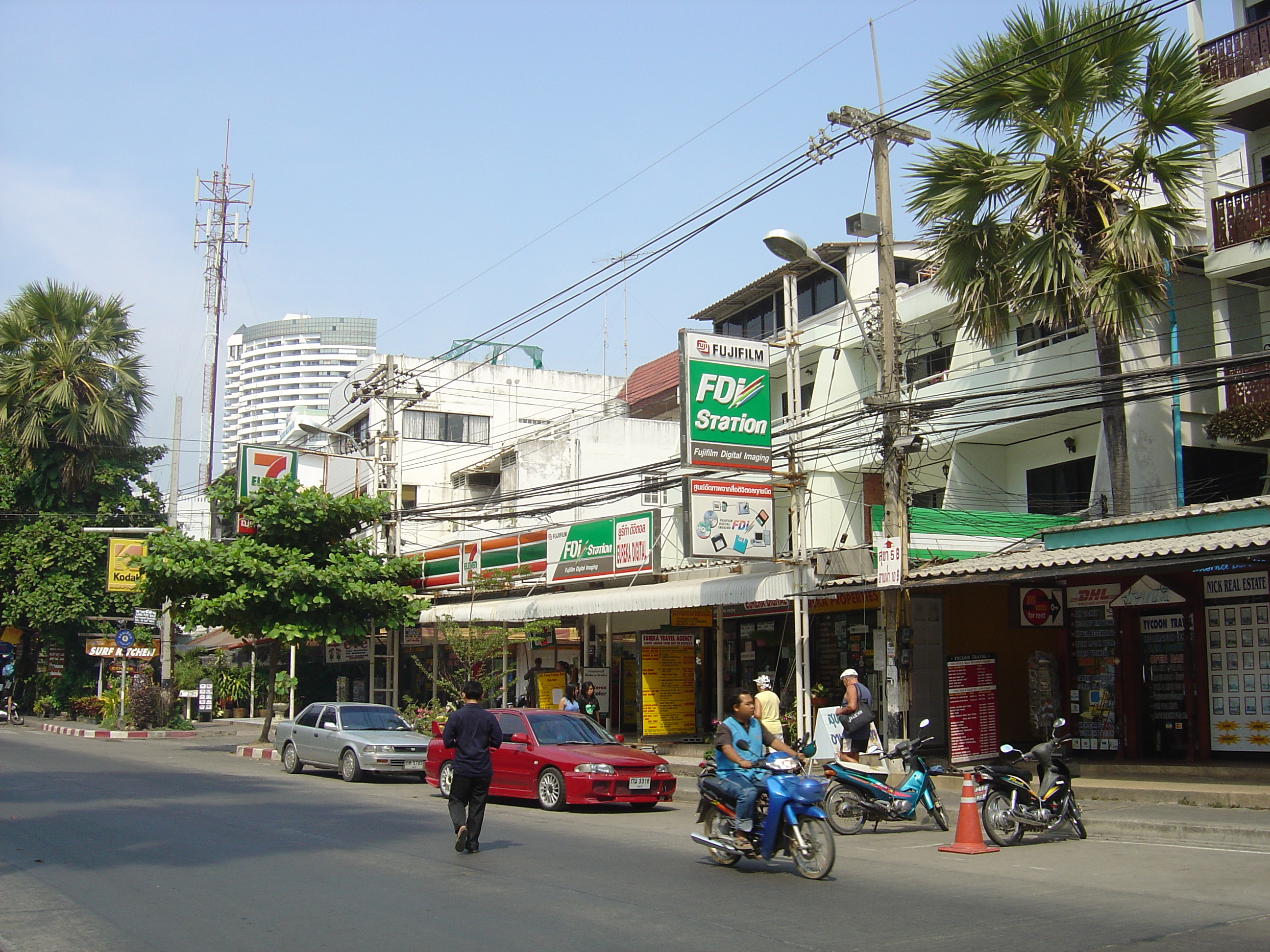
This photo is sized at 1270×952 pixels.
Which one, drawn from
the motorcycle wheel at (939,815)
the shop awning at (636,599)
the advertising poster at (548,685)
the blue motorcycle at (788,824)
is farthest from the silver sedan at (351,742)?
the blue motorcycle at (788,824)

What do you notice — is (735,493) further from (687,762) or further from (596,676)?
(596,676)

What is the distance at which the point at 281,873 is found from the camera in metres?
9.54

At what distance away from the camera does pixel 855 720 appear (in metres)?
13.8

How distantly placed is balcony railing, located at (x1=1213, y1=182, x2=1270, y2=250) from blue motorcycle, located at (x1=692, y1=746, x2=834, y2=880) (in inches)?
592

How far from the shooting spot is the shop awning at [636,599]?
2011cm

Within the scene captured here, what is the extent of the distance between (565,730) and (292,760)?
8.64 metres

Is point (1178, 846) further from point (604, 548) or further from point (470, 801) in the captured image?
point (604, 548)

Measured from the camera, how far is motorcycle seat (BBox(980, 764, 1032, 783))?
11.8 metres

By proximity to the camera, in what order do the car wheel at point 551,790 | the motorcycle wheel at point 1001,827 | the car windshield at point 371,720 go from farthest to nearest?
1. the car windshield at point 371,720
2. the car wheel at point 551,790
3. the motorcycle wheel at point 1001,827

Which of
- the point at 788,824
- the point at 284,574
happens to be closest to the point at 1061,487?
the point at 788,824

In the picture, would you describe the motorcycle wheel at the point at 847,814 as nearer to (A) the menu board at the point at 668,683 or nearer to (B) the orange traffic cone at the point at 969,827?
(B) the orange traffic cone at the point at 969,827

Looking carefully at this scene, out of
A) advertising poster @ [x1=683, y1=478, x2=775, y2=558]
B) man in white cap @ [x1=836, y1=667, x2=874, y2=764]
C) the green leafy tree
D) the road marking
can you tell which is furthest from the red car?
the green leafy tree

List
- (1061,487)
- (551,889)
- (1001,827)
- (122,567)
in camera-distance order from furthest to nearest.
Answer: (122,567)
(1061,487)
(1001,827)
(551,889)

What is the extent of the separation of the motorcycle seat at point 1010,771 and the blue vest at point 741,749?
2.83 m
